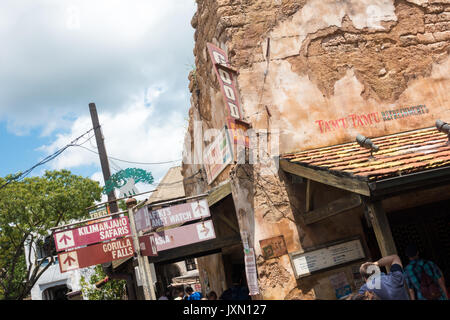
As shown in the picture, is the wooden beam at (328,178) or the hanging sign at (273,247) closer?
the wooden beam at (328,178)

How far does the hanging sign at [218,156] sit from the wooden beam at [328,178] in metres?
1.16

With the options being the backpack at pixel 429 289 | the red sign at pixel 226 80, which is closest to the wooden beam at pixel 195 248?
the red sign at pixel 226 80

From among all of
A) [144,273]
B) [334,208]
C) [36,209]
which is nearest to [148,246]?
[144,273]

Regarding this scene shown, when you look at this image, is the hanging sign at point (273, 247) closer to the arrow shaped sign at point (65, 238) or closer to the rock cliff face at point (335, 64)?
the rock cliff face at point (335, 64)

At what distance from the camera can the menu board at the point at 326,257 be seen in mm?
7180

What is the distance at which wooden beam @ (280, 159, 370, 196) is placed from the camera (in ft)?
17.4

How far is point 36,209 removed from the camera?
18.8m

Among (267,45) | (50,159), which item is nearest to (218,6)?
(267,45)

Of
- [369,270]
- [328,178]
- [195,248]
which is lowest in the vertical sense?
[369,270]

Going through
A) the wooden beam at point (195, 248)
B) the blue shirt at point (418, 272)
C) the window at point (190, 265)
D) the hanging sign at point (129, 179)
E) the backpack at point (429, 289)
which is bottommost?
the backpack at point (429, 289)

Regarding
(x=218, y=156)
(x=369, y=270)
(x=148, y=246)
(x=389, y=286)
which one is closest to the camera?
(x=389, y=286)

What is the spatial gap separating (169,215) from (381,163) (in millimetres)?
4096

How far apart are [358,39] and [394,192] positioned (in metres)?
4.28

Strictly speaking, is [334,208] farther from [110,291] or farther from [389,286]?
[110,291]
